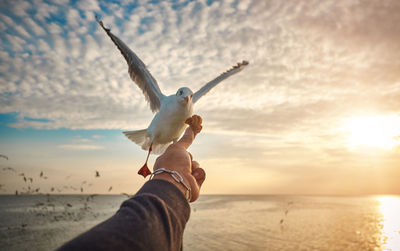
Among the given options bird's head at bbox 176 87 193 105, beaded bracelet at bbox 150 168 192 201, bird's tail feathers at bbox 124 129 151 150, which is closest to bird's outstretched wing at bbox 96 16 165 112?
bird's tail feathers at bbox 124 129 151 150

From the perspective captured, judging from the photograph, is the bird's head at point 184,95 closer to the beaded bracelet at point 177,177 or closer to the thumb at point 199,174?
the thumb at point 199,174

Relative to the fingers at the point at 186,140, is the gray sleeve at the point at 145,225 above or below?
below

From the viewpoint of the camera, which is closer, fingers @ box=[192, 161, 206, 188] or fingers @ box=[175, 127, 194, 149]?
fingers @ box=[192, 161, 206, 188]

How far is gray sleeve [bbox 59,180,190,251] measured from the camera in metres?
0.87

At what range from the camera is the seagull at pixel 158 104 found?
15.0ft

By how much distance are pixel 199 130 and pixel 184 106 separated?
2012 millimetres

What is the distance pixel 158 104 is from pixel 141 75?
30.9 inches

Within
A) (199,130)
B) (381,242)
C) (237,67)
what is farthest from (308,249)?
(199,130)

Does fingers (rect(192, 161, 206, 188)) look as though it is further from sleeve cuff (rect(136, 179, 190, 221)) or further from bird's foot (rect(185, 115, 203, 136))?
bird's foot (rect(185, 115, 203, 136))

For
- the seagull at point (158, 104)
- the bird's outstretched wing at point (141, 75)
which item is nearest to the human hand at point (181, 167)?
the seagull at point (158, 104)

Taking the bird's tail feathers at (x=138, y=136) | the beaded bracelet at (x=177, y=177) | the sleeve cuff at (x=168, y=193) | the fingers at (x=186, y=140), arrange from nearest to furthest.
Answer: the sleeve cuff at (x=168, y=193) → the beaded bracelet at (x=177, y=177) → the fingers at (x=186, y=140) → the bird's tail feathers at (x=138, y=136)

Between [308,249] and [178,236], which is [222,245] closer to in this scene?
[308,249]

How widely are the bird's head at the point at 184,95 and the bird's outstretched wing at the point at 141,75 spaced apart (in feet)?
3.10

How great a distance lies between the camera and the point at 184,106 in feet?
14.9
